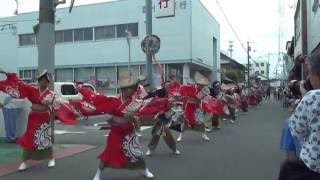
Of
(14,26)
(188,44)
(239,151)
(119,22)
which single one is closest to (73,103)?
(239,151)

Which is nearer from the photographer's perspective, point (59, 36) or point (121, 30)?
point (121, 30)

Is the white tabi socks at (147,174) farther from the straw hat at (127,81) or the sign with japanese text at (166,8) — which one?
the sign with japanese text at (166,8)

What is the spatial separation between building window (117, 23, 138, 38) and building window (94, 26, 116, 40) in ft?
1.50

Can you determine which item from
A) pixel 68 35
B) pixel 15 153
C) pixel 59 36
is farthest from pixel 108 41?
pixel 15 153

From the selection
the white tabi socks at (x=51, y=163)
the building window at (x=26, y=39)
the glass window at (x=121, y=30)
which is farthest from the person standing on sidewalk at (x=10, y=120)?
the building window at (x=26, y=39)

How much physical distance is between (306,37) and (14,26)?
26080 millimetres

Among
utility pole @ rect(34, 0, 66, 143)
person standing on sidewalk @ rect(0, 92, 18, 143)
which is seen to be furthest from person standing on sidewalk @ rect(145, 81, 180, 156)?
person standing on sidewalk @ rect(0, 92, 18, 143)

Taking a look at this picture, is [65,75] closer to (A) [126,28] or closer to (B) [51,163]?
(A) [126,28]

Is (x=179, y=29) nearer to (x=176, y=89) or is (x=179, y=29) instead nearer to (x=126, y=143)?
(x=176, y=89)

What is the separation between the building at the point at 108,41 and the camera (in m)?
37.3

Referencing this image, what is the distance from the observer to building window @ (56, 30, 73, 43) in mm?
42000

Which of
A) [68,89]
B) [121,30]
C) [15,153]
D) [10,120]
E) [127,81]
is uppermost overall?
[121,30]

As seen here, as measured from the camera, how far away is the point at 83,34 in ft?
136

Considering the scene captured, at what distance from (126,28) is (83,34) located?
415 centimetres
